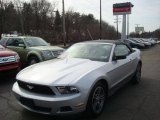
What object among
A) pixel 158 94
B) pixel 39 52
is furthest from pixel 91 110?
pixel 39 52

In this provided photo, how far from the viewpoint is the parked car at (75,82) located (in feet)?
13.6

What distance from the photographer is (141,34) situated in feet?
376

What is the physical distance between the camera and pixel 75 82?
4.21 metres

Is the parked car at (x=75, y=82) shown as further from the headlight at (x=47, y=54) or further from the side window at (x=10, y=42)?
the side window at (x=10, y=42)

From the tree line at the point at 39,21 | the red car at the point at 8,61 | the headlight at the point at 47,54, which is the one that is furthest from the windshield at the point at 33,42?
the tree line at the point at 39,21

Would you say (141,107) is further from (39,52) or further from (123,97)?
(39,52)

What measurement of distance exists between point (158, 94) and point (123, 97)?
103 centimetres

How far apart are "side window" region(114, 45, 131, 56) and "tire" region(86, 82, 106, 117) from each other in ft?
4.49

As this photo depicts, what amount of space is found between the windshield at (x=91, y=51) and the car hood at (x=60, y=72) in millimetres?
302

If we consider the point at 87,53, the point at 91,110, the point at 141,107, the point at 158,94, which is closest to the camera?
the point at 91,110

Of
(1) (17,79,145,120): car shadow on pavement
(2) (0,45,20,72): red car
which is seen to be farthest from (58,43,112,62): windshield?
(2) (0,45,20,72): red car

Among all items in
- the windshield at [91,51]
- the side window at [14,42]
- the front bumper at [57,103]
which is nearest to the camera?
the front bumper at [57,103]

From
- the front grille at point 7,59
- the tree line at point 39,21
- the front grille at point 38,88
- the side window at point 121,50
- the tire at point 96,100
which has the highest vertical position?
the tree line at point 39,21

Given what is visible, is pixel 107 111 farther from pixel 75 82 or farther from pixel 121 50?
pixel 121 50
